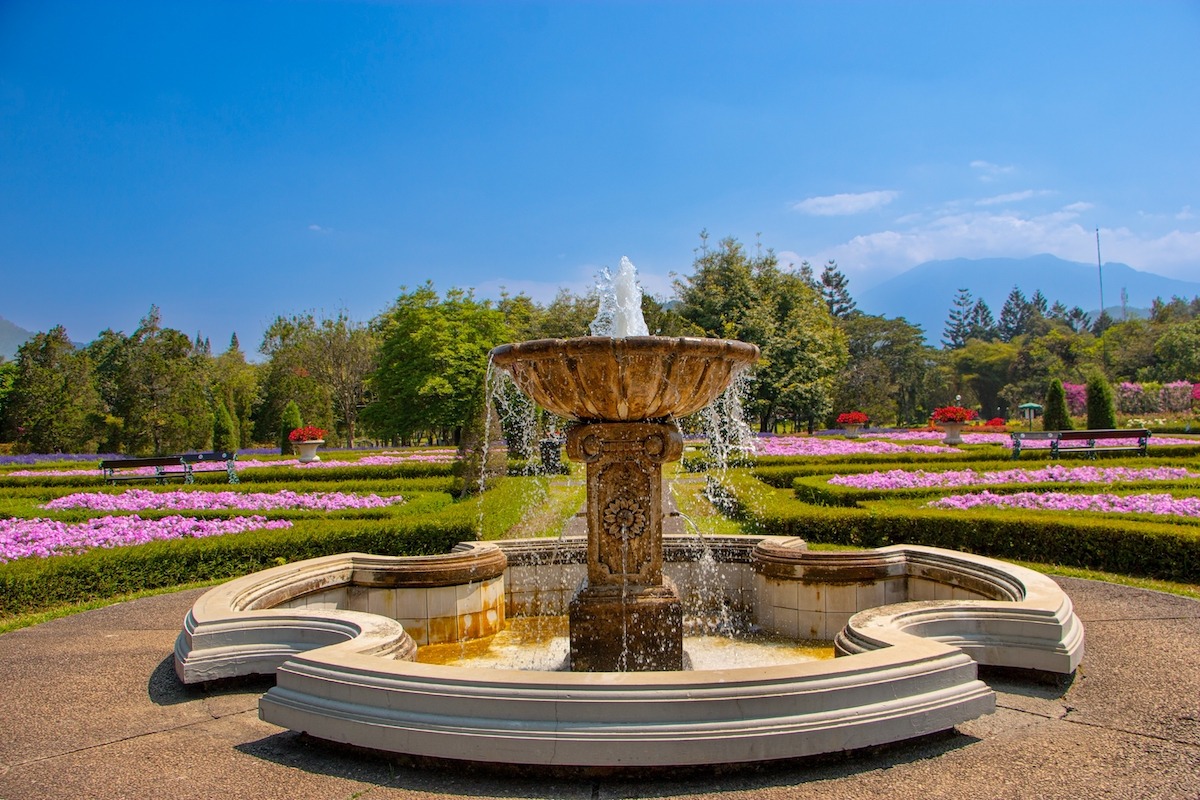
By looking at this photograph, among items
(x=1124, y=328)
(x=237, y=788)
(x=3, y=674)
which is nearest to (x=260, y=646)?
(x=237, y=788)

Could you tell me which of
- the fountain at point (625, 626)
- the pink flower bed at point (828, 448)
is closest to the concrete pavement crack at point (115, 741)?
the fountain at point (625, 626)

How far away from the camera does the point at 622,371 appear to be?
16.1 ft

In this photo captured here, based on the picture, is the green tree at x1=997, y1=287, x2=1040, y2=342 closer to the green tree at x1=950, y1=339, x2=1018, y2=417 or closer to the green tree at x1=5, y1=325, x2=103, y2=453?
the green tree at x1=950, y1=339, x2=1018, y2=417

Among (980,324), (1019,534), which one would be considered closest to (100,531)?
(1019,534)

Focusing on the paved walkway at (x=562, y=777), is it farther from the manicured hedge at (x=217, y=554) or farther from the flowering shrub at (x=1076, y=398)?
the flowering shrub at (x=1076, y=398)

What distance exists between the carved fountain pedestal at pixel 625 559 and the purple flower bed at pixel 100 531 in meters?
6.34

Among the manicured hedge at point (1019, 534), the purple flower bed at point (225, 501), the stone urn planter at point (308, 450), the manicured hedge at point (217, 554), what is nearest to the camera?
the manicured hedge at point (217, 554)

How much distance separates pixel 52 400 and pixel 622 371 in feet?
120

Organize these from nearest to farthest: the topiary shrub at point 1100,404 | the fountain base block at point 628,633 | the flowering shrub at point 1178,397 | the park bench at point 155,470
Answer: the fountain base block at point 628,633, the park bench at point 155,470, the topiary shrub at point 1100,404, the flowering shrub at point 1178,397

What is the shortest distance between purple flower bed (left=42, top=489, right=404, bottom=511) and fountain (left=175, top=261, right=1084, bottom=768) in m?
6.32

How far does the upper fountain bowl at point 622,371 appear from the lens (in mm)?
4805

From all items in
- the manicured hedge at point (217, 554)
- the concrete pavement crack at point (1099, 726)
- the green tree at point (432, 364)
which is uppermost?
the green tree at point (432, 364)

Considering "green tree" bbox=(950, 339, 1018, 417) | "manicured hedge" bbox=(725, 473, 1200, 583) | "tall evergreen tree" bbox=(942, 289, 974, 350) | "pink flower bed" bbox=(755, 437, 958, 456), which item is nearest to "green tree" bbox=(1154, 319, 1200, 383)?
"green tree" bbox=(950, 339, 1018, 417)

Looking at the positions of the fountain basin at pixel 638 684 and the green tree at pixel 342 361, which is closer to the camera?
the fountain basin at pixel 638 684
